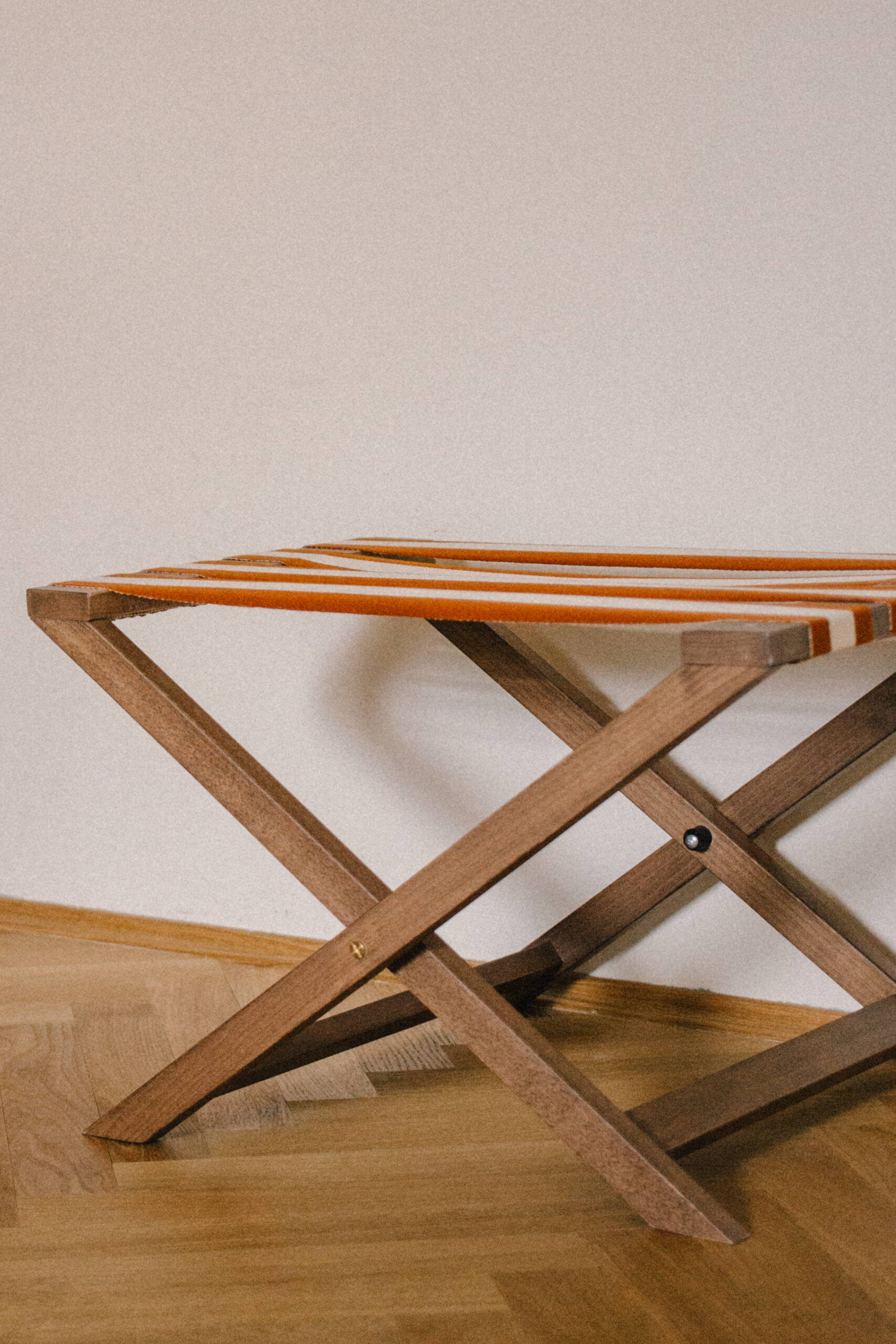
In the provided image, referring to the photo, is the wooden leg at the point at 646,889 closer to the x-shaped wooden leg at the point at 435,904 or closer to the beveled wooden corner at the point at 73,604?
the x-shaped wooden leg at the point at 435,904

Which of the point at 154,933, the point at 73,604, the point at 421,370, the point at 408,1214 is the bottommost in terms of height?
the point at 154,933

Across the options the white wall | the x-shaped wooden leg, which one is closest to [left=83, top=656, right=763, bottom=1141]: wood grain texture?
the x-shaped wooden leg

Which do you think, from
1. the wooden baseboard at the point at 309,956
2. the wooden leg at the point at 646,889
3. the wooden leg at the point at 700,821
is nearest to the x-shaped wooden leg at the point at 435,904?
the wooden leg at the point at 646,889

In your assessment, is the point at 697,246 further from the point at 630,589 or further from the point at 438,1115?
the point at 438,1115

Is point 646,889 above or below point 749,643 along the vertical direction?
below

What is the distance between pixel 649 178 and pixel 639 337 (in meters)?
0.16

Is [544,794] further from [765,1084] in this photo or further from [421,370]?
[421,370]

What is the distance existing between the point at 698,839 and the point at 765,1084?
0.99ft

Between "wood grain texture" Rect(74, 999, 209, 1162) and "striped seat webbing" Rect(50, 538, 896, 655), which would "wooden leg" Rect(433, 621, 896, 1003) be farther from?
"wood grain texture" Rect(74, 999, 209, 1162)

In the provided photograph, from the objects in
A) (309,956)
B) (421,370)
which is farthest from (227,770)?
(421,370)

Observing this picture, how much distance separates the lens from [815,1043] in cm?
117

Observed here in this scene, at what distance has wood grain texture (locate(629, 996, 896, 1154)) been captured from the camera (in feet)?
3.47

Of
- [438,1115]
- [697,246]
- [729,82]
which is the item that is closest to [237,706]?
[438,1115]

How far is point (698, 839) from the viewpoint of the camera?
4.46 ft
